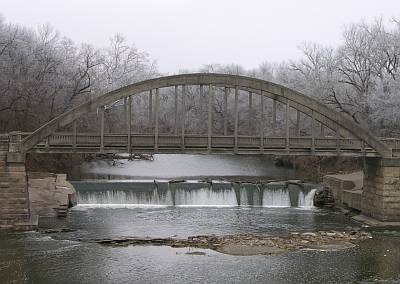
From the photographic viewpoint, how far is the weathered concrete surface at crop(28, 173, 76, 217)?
125ft

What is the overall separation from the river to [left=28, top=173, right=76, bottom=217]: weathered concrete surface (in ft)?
3.65

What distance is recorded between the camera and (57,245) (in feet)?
94.9

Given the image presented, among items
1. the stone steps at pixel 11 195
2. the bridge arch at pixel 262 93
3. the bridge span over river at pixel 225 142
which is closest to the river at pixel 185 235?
the stone steps at pixel 11 195

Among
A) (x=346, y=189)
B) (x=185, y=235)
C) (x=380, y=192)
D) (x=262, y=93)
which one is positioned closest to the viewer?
(x=185, y=235)

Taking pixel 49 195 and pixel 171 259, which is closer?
pixel 171 259

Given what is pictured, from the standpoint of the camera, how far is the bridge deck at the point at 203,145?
117ft

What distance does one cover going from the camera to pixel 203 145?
36.6 meters

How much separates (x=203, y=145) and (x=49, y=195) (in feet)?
39.4

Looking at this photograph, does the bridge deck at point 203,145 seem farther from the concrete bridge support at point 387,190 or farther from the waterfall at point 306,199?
the waterfall at point 306,199

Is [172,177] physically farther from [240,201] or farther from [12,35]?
[12,35]

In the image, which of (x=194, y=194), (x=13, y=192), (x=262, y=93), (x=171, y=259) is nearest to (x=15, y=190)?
(x=13, y=192)

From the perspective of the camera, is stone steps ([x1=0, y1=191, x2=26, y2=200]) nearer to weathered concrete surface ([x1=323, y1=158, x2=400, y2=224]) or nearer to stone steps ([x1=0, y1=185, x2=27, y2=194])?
stone steps ([x1=0, y1=185, x2=27, y2=194])

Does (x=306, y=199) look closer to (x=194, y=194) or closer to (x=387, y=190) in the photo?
(x=194, y=194)

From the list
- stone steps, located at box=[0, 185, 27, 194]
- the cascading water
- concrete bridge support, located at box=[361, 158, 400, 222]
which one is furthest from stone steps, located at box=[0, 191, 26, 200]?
concrete bridge support, located at box=[361, 158, 400, 222]
